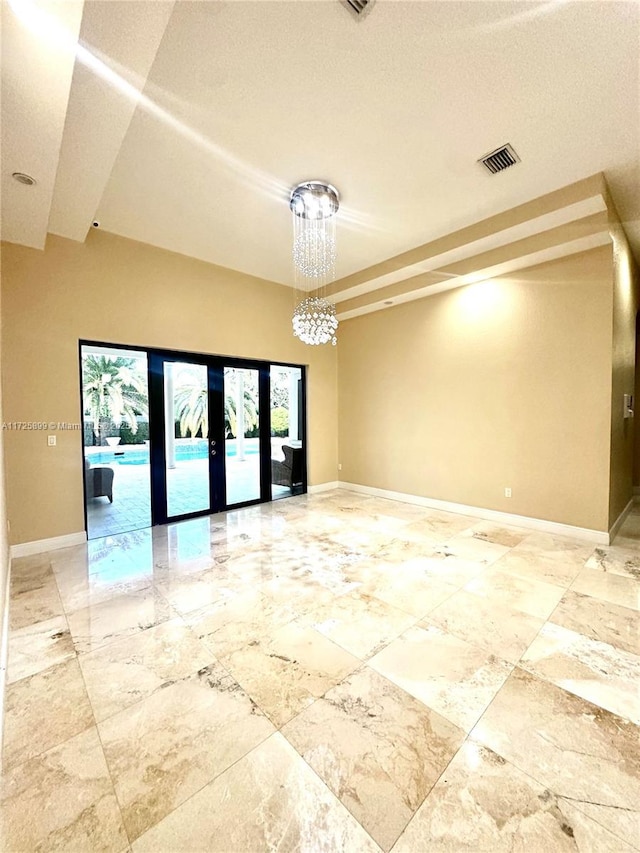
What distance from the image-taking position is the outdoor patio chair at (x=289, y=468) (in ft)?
20.2

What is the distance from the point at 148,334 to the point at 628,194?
220 inches

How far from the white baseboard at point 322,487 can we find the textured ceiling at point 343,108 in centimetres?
443

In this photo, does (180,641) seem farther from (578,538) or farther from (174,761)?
(578,538)

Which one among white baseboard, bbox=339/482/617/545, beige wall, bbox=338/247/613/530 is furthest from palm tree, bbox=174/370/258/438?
white baseboard, bbox=339/482/617/545

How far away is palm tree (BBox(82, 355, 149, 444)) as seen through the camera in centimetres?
422

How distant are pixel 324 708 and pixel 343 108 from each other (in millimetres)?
3774

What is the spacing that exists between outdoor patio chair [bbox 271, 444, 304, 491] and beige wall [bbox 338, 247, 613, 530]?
46.8 inches

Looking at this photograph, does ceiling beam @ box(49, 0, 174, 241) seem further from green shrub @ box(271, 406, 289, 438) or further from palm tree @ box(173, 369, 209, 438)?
green shrub @ box(271, 406, 289, 438)

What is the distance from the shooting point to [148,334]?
4469 millimetres

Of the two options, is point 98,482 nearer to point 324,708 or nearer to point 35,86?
point 35,86

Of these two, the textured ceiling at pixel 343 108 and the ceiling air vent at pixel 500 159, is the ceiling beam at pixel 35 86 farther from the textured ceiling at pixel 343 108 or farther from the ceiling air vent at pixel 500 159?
the ceiling air vent at pixel 500 159

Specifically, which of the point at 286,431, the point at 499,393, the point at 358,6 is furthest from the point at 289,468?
the point at 358,6

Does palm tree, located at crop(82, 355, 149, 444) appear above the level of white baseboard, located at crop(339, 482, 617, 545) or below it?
above

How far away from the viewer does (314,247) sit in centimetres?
455
